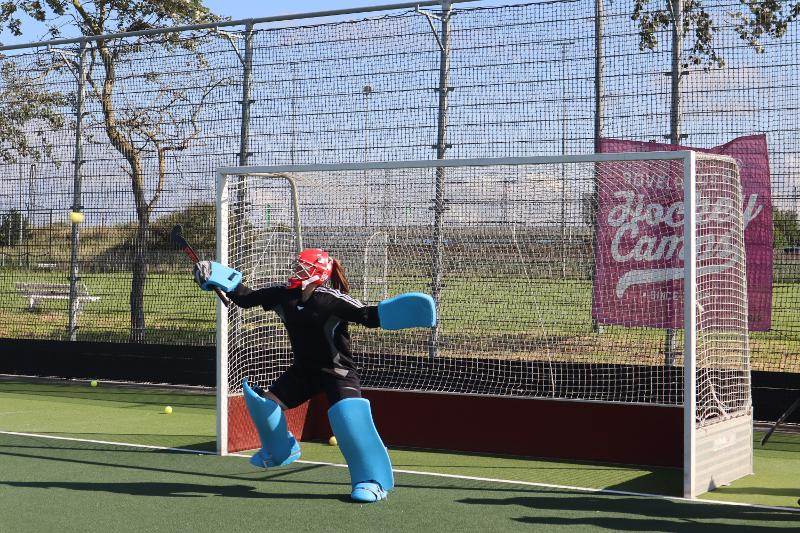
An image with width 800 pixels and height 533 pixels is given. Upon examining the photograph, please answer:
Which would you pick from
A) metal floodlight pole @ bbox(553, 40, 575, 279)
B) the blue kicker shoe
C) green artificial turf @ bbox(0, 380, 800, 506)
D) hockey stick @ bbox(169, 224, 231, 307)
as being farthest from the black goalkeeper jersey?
metal floodlight pole @ bbox(553, 40, 575, 279)

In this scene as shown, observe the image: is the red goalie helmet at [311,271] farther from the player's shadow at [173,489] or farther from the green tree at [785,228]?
the green tree at [785,228]

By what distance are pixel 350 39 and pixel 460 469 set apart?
4.63 meters

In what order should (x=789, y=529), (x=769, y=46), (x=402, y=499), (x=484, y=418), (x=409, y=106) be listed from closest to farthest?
(x=789, y=529) → (x=402, y=499) → (x=484, y=418) → (x=769, y=46) → (x=409, y=106)

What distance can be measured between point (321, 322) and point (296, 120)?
4382 millimetres

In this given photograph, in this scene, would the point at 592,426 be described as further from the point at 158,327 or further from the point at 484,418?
the point at 158,327

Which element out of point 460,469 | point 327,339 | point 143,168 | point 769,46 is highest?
point 769,46

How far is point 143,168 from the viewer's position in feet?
39.1

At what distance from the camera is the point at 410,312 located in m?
6.55

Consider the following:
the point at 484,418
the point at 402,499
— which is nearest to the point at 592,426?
the point at 484,418

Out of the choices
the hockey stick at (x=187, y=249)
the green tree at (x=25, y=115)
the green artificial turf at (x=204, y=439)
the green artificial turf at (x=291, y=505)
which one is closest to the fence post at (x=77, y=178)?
the green tree at (x=25, y=115)

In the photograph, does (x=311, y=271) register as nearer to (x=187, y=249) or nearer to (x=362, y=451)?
(x=187, y=249)

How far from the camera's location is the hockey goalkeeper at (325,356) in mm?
6531

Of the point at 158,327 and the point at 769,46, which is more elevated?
the point at 769,46

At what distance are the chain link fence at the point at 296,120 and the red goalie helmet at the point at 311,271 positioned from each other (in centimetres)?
239
